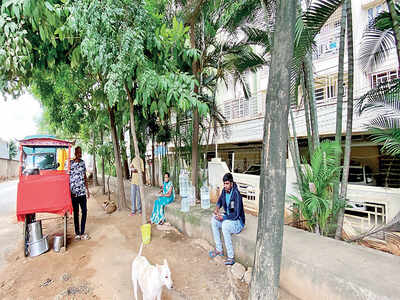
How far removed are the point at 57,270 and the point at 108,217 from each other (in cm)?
276

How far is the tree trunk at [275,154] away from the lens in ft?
5.80

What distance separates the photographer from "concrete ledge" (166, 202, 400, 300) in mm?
1951

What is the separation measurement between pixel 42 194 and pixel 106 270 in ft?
5.43

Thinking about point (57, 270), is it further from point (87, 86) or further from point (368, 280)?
point (87, 86)

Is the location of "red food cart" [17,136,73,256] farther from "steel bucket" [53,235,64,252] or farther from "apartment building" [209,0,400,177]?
"apartment building" [209,0,400,177]

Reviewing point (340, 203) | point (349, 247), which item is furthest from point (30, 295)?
point (340, 203)

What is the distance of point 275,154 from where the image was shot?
1776 millimetres

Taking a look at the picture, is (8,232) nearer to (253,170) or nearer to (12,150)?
(253,170)

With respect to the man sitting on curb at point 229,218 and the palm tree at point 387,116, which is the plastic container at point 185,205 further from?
the palm tree at point 387,116

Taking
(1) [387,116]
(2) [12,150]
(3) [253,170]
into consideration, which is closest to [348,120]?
(1) [387,116]

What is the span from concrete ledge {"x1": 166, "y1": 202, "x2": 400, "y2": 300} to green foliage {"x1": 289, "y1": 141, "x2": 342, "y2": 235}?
264mm

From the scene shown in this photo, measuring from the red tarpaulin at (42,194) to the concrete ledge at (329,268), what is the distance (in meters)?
2.92

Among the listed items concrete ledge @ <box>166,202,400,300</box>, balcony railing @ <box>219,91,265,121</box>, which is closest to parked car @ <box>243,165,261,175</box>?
balcony railing @ <box>219,91,265,121</box>

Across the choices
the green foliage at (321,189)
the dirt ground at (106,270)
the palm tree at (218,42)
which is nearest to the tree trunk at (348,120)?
the green foliage at (321,189)
